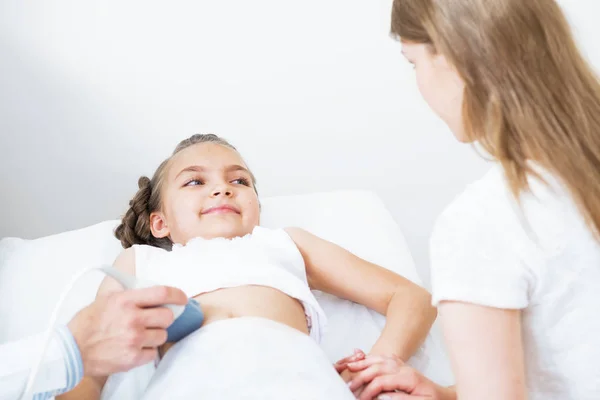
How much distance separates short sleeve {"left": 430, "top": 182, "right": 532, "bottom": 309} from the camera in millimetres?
899

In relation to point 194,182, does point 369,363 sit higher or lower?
lower

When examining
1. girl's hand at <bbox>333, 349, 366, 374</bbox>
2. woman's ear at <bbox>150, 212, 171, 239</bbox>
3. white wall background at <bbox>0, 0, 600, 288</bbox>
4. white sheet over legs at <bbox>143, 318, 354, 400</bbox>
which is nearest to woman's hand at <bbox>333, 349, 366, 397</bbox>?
girl's hand at <bbox>333, 349, 366, 374</bbox>

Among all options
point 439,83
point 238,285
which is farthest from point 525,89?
point 238,285

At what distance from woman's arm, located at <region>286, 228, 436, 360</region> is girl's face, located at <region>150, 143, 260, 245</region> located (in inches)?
4.8

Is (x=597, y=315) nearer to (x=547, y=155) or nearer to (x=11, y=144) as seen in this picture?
(x=547, y=155)

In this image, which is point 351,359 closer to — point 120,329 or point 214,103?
point 120,329

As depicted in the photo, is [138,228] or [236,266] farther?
[138,228]

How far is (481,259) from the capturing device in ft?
3.00

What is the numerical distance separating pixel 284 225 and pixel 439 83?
0.87 metres

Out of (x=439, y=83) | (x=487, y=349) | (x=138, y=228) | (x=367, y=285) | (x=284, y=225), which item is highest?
(x=138, y=228)

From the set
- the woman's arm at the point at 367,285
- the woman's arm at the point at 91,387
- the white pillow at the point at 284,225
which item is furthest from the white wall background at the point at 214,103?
the woman's arm at the point at 91,387

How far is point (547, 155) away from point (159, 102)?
1.45m

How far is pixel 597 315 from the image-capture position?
0.95 meters

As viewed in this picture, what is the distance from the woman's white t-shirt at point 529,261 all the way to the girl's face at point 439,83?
0.12 m
